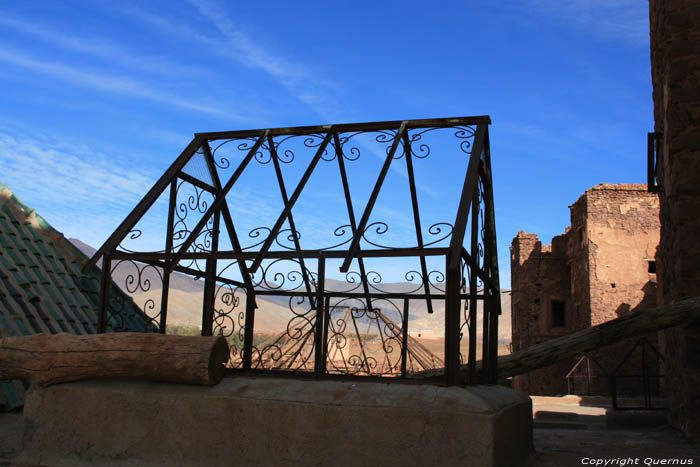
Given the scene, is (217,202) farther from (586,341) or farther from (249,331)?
(586,341)

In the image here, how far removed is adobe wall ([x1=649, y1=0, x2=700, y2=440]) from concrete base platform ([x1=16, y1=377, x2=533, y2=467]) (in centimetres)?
295

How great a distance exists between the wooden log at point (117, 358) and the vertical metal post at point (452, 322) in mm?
1696

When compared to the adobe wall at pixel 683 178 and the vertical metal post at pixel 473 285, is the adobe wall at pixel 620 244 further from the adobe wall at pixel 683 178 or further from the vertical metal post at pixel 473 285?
the vertical metal post at pixel 473 285

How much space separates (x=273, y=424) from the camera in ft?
15.0

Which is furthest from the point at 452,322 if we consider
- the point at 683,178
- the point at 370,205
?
the point at 683,178

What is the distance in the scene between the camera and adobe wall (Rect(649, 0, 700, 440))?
7125mm

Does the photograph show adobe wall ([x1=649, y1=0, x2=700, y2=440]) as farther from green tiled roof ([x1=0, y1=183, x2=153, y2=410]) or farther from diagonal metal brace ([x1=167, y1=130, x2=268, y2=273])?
green tiled roof ([x1=0, y1=183, x2=153, y2=410])

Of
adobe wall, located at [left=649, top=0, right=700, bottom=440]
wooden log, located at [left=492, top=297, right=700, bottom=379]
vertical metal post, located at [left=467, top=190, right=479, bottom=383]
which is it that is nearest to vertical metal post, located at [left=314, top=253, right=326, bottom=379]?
vertical metal post, located at [left=467, top=190, right=479, bottom=383]

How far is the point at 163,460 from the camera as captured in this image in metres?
4.73

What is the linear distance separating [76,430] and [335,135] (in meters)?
3.48

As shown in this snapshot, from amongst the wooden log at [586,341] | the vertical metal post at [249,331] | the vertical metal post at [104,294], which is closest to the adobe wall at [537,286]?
the wooden log at [586,341]

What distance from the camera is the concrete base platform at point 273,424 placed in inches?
166

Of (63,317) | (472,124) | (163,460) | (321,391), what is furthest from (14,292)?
(472,124)

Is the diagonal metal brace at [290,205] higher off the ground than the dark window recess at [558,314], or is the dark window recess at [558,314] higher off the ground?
the diagonal metal brace at [290,205]
